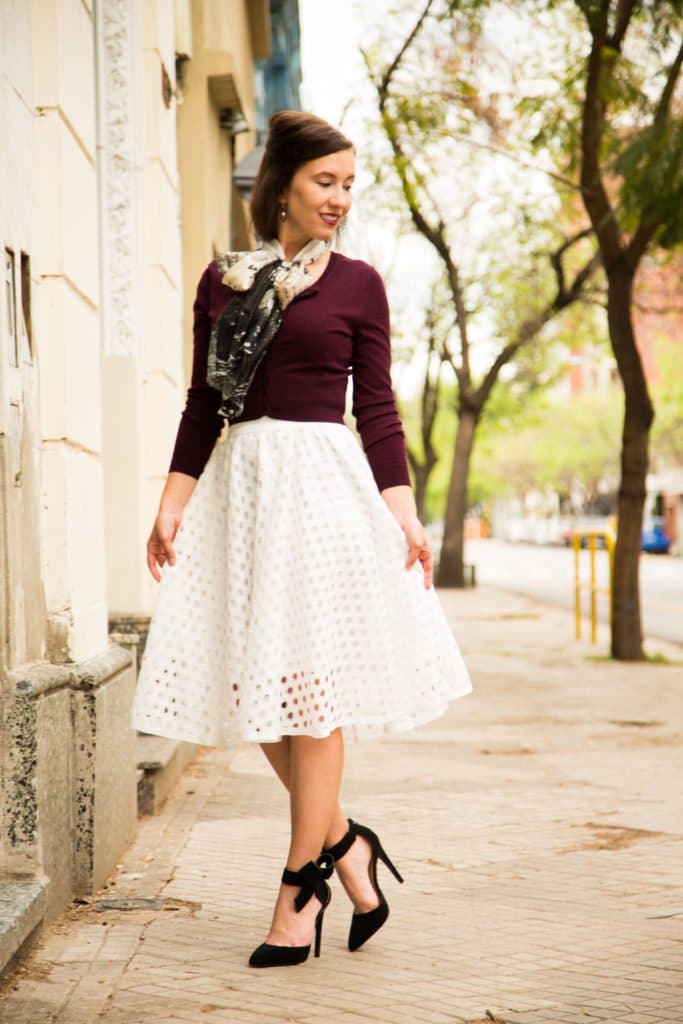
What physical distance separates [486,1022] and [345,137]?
2.17 metres

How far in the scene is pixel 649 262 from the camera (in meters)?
26.2

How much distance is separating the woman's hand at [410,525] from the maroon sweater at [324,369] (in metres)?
0.03

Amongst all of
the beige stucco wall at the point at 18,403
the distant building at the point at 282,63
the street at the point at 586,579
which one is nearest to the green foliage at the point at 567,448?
the street at the point at 586,579

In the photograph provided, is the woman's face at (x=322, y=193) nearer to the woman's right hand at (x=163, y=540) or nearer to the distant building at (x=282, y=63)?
the woman's right hand at (x=163, y=540)

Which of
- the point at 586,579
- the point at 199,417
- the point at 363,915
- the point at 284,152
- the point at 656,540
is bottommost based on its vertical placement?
the point at 656,540

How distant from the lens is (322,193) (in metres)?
3.68

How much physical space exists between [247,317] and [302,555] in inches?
23.6

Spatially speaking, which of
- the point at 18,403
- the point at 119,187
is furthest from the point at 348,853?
the point at 119,187

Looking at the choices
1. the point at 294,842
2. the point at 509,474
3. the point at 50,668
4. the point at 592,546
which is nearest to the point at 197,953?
the point at 294,842

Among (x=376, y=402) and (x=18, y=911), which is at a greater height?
(x=376, y=402)

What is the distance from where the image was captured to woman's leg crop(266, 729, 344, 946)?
3.57 m

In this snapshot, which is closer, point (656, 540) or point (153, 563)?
point (153, 563)

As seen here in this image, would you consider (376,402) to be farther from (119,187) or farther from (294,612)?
(119,187)

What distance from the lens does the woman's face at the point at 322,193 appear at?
3.67 m
